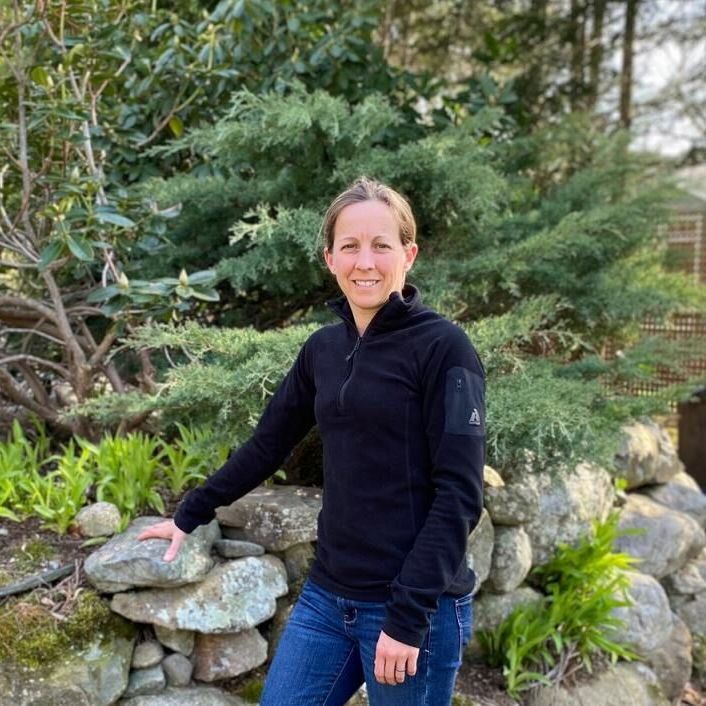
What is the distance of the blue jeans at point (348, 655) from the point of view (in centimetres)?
147

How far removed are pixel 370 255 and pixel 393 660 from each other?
2.47 ft

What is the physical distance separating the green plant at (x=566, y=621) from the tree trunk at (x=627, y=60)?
11.5ft

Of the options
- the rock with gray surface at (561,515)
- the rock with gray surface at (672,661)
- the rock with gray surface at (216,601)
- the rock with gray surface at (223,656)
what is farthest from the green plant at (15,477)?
the rock with gray surface at (672,661)

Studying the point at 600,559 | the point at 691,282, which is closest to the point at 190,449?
the point at 600,559

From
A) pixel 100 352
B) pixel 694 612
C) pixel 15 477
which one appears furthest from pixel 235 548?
pixel 694 612

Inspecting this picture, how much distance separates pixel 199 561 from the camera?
208 centimetres

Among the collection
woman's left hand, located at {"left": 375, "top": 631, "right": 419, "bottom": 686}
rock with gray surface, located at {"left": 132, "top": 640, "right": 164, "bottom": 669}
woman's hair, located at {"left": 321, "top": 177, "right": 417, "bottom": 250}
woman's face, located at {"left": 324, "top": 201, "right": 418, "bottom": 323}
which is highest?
woman's hair, located at {"left": 321, "top": 177, "right": 417, "bottom": 250}

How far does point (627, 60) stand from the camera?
17.7 ft

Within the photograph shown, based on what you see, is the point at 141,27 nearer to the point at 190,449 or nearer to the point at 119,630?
the point at 190,449

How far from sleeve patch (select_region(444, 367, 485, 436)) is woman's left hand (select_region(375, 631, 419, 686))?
0.39 meters

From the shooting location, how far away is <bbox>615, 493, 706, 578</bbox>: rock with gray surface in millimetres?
3363

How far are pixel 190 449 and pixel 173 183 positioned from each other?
1265 mm

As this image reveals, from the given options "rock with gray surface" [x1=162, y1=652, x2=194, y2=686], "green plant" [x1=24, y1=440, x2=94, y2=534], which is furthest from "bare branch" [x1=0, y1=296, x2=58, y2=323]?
"rock with gray surface" [x1=162, y1=652, x2=194, y2=686]

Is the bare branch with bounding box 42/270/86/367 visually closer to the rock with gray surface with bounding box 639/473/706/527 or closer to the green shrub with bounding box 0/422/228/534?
the green shrub with bounding box 0/422/228/534
